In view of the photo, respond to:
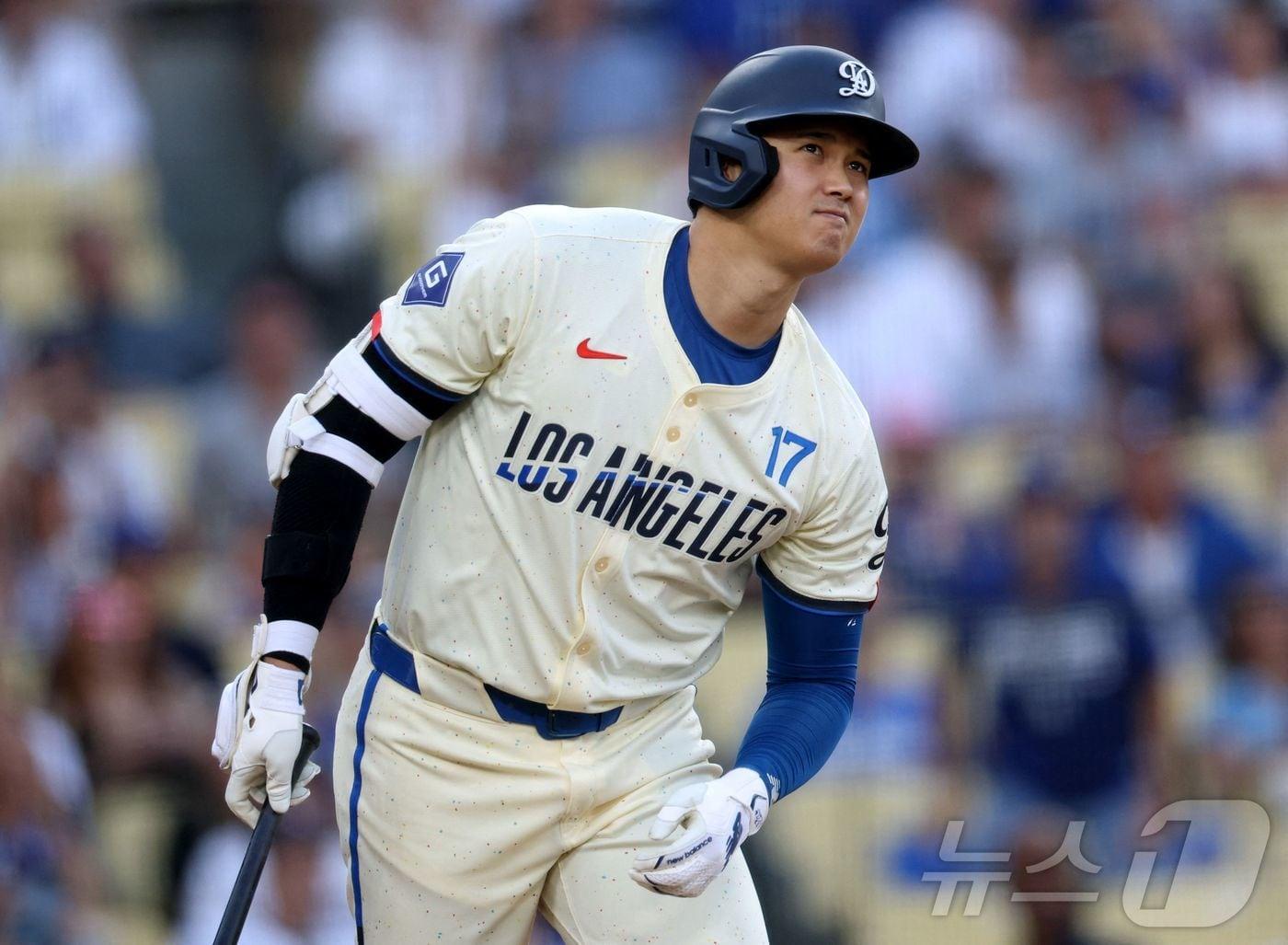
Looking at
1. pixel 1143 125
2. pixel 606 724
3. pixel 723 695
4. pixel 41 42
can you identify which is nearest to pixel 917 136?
pixel 1143 125

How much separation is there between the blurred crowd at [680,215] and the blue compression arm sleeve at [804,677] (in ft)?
6.94

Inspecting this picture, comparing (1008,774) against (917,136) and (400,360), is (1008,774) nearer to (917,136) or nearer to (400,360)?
(917,136)

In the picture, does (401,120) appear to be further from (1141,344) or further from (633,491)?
(633,491)

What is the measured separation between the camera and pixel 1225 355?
5.97 metres

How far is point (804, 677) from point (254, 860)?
104cm

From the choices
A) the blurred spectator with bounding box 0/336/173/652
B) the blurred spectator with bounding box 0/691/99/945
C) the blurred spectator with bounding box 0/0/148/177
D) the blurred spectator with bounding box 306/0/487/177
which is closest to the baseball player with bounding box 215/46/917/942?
the blurred spectator with bounding box 0/691/99/945

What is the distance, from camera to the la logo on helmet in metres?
2.97

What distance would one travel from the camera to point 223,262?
20.8 feet

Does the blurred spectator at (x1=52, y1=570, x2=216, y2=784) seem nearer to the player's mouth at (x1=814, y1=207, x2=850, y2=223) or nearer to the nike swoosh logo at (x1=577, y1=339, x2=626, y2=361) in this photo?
the nike swoosh logo at (x1=577, y1=339, x2=626, y2=361)

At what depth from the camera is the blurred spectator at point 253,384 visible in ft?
20.0

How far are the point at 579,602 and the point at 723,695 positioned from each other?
2.51m

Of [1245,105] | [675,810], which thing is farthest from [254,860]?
[1245,105]

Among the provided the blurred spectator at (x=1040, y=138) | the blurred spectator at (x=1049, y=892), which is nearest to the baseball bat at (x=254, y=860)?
the blurred spectator at (x=1049, y=892)
